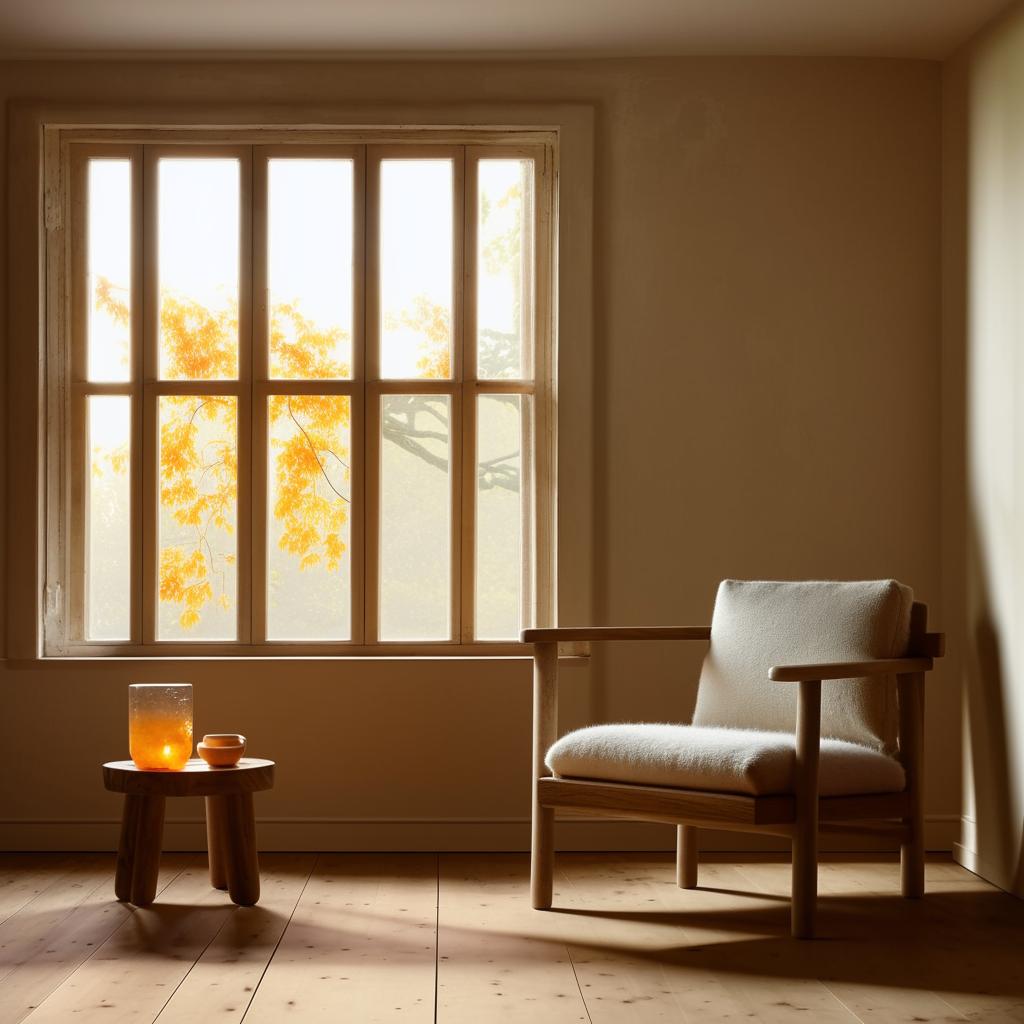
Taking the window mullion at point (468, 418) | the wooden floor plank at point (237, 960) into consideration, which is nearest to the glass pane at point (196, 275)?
the window mullion at point (468, 418)

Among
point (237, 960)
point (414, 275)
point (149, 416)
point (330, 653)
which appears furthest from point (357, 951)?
point (414, 275)

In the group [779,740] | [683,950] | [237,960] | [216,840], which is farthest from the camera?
[216,840]

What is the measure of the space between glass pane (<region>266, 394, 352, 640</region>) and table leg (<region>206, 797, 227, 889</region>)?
89 centimetres

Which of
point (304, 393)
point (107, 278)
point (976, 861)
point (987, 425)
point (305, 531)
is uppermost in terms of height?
point (107, 278)

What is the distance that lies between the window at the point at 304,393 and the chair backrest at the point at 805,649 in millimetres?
887

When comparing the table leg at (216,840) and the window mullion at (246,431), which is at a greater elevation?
the window mullion at (246,431)

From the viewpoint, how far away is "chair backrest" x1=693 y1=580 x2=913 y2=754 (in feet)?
10.8

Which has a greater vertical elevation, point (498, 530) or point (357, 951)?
point (498, 530)

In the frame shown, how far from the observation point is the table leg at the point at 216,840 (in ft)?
11.1

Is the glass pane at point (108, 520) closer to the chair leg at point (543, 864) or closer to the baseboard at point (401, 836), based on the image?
the baseboard at point (401, 836)

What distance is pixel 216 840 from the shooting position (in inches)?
137

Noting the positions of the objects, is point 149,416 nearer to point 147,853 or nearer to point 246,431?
point 246,431

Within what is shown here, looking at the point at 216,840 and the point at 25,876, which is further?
the point at 25,876

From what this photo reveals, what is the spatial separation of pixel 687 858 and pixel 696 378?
60.3 inches
